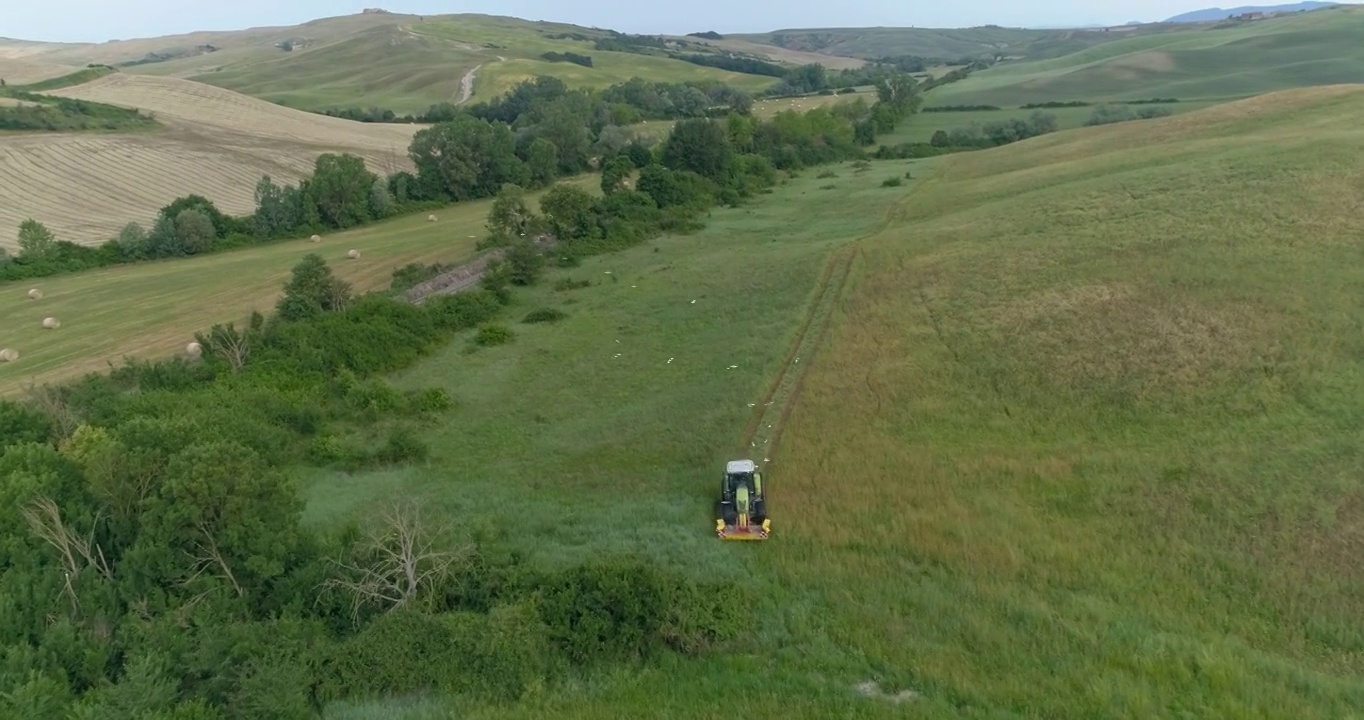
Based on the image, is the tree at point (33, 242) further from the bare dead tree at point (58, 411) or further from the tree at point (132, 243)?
the bare dead tree at point (58, 411)

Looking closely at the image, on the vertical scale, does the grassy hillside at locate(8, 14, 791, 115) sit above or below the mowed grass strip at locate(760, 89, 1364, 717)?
above

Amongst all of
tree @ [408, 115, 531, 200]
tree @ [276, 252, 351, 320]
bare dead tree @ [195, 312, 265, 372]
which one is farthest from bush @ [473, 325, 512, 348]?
tree @ [408, 115, 531, 200]

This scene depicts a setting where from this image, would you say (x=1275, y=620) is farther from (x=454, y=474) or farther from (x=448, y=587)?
(x=454, y=474)

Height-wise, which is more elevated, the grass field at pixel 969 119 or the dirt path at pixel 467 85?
the dirt path at pixel 467 85

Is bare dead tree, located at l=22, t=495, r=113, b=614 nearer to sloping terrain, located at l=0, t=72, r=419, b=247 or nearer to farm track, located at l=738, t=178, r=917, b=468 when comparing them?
farm track, located at l=738, t=178, r=917, b=468

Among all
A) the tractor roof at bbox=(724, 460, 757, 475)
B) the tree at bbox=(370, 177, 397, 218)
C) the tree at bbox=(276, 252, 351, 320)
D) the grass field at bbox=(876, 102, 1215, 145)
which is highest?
the grass field at bbox=(876, 102, 1215, 145)

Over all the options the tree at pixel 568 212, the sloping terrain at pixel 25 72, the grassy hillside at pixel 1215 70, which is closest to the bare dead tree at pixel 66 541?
the tree at pixel 568 212
